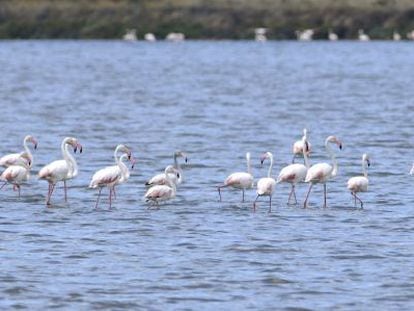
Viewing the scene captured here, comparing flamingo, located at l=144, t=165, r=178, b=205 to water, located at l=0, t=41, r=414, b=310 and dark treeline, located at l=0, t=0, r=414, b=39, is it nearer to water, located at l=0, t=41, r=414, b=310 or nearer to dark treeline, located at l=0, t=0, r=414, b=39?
water, located at l=0, t=41, r=414, b=310

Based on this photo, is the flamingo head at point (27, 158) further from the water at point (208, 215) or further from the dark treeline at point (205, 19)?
the dark treeline at point (205, 19)

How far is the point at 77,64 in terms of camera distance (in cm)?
7331

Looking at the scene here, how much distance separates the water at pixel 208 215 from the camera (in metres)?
15.9

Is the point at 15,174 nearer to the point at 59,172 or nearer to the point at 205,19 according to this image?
the point at 59,172

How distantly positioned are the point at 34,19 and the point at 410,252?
268 ft

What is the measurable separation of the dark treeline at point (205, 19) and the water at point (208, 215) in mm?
44122

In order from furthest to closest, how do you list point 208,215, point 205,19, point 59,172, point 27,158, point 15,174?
point 205,19
point 27,158
point 15,174
point 59,172
point 208,215

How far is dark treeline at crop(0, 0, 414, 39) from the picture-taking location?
97875mm

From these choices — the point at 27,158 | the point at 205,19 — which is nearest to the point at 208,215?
the point at 27,158

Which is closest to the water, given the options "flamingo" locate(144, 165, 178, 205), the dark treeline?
"flamingo" locate(144, 165, 178, 205)

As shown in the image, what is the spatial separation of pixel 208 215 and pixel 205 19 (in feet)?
250

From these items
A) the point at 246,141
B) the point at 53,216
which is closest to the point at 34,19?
the point at 246,141

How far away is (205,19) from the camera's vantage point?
318 feet

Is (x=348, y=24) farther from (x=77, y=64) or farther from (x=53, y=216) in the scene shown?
(x=53, y=216)
